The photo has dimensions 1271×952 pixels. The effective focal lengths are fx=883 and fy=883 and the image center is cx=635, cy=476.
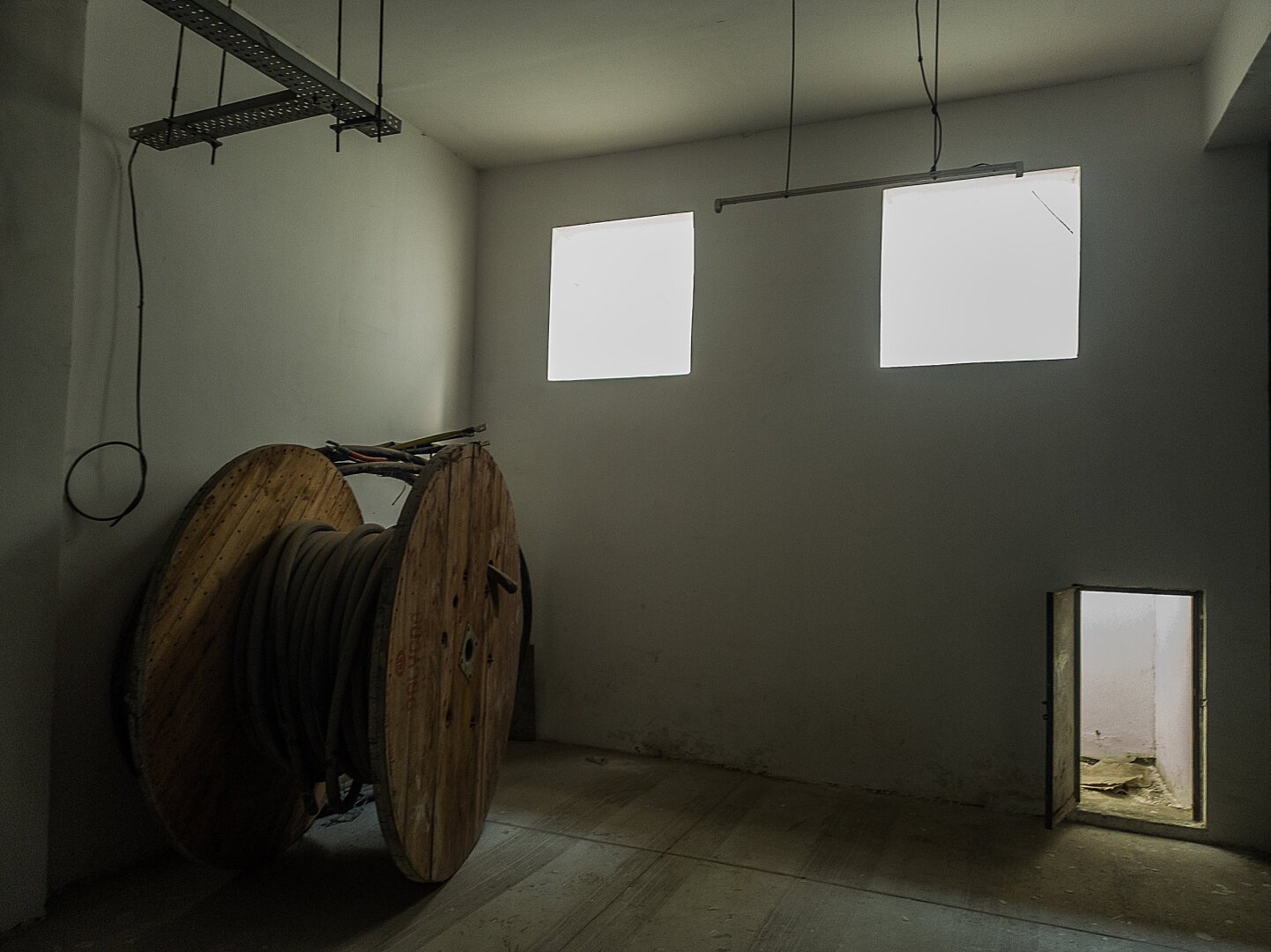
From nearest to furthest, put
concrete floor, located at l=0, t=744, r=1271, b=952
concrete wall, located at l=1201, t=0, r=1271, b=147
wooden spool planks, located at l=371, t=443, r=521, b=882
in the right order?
wooden spool planks, located at l=371, t=443, r=521, b=882
concrete floor, located at l=0, t=744, r=1271, b=952
concrete wall, located at l=1201, t=0, r=1271, b=147

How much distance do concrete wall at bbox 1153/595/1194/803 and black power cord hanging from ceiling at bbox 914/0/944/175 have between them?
1998 mm

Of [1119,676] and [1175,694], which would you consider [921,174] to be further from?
[1119,676]

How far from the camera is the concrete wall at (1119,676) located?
449 cm

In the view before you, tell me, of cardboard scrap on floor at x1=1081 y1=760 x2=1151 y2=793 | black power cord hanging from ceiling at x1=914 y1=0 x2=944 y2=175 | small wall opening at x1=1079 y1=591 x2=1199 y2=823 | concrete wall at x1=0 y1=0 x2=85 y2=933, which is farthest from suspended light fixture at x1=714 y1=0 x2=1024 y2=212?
cardboard scrap on floor at x1=1081 y1=760 x2=1151 y2=793

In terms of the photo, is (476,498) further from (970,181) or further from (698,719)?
(970,181)

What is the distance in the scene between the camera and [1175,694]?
3.87 metres

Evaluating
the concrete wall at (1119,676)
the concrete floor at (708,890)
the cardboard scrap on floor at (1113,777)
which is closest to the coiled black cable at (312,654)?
the concrete floor at (708,890)

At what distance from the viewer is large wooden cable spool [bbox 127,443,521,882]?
218cm

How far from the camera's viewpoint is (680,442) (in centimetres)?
395

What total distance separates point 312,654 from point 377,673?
33cm

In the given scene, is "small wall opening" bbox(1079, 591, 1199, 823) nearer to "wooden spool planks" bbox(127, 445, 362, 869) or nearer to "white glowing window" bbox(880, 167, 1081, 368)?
"white glowing window" bbox(880, 167, 1081, 368)

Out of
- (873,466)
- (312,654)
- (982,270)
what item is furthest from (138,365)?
(982,270)

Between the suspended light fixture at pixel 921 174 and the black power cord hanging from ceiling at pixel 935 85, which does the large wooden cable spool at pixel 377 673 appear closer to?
the suspended light fixture at pixel 921 174

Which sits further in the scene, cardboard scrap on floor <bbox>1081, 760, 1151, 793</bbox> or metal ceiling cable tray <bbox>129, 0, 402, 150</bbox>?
cardboard scrap on floor <bbox>1081, 760, 1151, 793</bbox>
